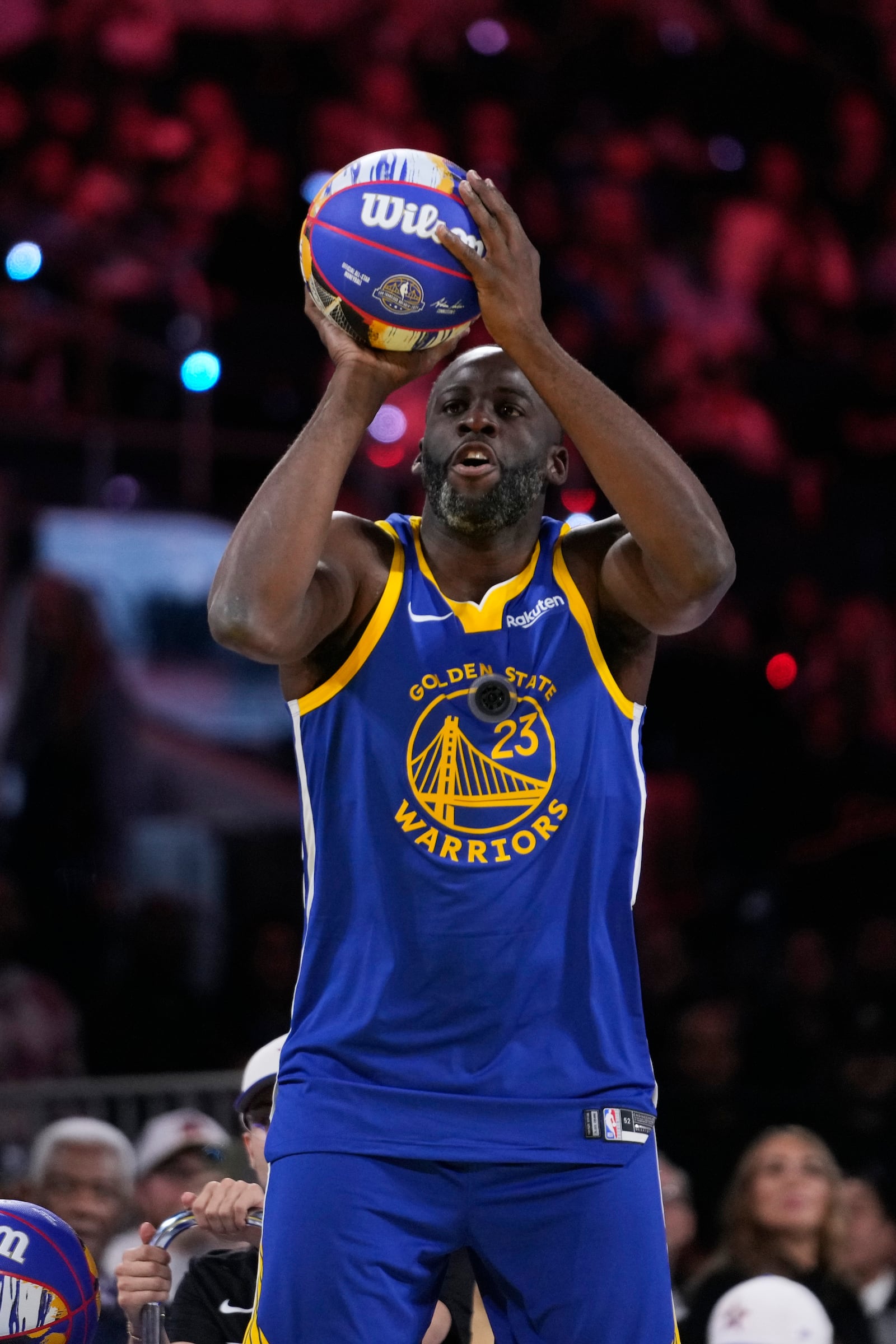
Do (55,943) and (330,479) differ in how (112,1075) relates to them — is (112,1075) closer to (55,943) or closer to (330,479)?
(55,943)

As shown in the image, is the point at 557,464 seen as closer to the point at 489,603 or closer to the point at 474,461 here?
the point at 474,461

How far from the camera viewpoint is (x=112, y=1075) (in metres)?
7.26

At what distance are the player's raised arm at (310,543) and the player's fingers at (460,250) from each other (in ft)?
0.62

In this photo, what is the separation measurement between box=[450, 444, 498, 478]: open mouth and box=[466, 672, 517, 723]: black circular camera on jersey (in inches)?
13.8

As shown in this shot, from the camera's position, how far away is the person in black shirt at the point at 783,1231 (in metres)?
5.18

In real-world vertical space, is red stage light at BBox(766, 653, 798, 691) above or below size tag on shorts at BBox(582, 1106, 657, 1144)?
above

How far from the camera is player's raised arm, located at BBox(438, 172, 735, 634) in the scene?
262cm

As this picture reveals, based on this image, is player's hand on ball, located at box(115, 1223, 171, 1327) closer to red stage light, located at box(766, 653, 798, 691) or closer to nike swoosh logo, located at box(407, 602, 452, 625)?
nike swoosh logo, located at box(407, 602, 452, 625)

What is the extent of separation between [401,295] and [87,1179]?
343 cm

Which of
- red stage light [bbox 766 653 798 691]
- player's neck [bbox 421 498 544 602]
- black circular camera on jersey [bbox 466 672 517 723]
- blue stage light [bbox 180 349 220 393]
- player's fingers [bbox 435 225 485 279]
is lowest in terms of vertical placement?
black circular camera on jersey [bbox 466 672 517 723]

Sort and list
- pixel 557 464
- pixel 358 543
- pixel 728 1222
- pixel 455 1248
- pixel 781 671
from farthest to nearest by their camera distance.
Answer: pixel 781 671 < pixel 728 1222 < pixel 557 464 < pixel 358 543 < pixel 455 1248

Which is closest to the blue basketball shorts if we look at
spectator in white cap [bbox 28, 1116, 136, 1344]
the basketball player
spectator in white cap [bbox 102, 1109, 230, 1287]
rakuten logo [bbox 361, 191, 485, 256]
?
the basketball player

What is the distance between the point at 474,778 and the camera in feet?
8.77

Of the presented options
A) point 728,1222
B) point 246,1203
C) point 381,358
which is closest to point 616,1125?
point 246,1203
